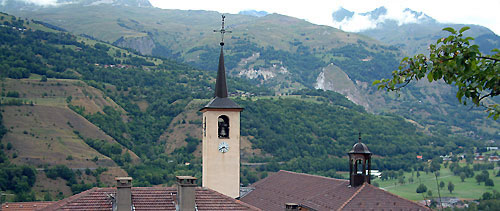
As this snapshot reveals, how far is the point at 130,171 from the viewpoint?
10256cm

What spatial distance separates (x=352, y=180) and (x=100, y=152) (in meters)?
74.7

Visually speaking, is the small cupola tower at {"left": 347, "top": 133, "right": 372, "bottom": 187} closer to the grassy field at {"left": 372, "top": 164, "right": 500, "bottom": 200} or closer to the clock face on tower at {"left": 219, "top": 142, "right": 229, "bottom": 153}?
the clock face on tower at {"left": 219, "top": 142, "right": 229, "bottom": 153}

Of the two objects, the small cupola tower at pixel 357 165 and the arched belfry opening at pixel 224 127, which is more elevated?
the arched belfry opening at pixel 224 127

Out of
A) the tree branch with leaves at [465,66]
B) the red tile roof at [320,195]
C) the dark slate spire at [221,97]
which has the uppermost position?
the tree branch with leaves at [465,66]

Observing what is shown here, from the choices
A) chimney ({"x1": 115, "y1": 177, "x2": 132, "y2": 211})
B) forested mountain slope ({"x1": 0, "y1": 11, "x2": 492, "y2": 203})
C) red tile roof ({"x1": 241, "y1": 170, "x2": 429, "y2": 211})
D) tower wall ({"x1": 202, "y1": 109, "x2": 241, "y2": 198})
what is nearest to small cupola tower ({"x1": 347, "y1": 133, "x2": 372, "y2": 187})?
red tile roof ({"x1": 241, "y1": 170, "x2": 429, "y2": 211})

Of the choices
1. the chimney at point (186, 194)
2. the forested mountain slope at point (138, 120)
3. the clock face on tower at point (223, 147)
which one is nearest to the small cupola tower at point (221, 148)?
the clock face on tower at point (223, 147)

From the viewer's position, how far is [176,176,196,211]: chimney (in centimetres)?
2745

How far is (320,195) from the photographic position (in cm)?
4181

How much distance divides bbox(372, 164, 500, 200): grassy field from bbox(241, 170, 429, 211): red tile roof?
53325 millimetres

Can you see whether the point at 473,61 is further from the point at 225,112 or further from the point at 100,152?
the point at 100,152

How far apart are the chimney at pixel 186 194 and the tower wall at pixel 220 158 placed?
57.2ft

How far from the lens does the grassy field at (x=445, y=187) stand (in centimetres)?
10706

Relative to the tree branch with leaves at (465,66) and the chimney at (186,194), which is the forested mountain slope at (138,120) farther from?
the tree branch with leaves at (465,66)

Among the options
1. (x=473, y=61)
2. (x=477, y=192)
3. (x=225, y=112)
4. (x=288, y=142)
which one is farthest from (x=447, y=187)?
(x=473, y=61)
